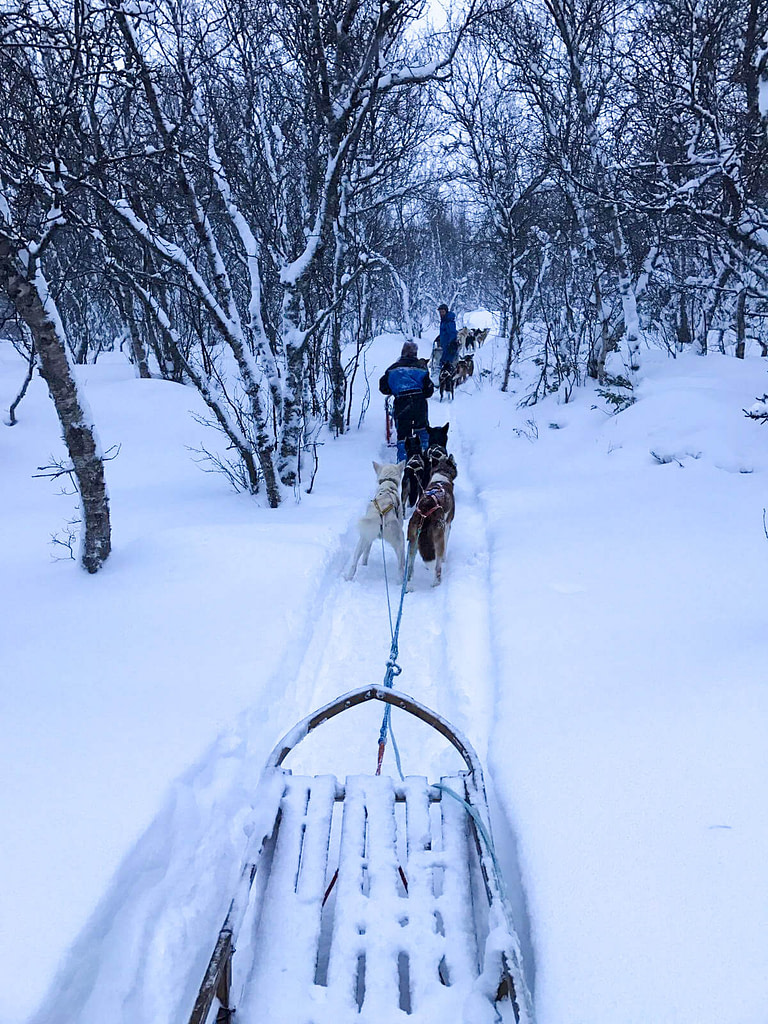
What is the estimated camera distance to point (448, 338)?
13.5 metres

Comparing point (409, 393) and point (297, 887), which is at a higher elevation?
point (409, 393)

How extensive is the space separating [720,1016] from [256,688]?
2.31 meters

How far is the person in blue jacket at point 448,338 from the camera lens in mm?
13095

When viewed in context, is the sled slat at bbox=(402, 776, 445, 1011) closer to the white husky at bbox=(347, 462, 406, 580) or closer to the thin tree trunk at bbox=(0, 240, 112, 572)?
the white husky at bbox=(347, 462, 406, 580)

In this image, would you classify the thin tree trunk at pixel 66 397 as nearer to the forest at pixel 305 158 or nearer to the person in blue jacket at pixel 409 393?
the forest at pixel 305 158

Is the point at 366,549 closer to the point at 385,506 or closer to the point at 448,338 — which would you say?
the point at 385,506

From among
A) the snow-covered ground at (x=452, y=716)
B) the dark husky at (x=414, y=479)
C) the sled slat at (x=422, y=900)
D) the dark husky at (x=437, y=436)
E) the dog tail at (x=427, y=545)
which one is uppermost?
the dark husky at (x=437, y=436)

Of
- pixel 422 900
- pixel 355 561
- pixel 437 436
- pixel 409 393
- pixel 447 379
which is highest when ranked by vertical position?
pixel 447 379

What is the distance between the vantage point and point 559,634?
376cm

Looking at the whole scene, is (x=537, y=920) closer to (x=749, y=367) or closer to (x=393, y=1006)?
(x=393, y=1006)

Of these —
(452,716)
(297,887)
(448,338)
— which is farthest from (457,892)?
(448,338)

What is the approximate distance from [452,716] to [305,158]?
26.5ft

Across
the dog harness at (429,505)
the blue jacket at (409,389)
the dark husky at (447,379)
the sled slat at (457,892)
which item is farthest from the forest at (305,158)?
the sled slat at (457,892)

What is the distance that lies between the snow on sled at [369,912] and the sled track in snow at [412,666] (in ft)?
0.43
